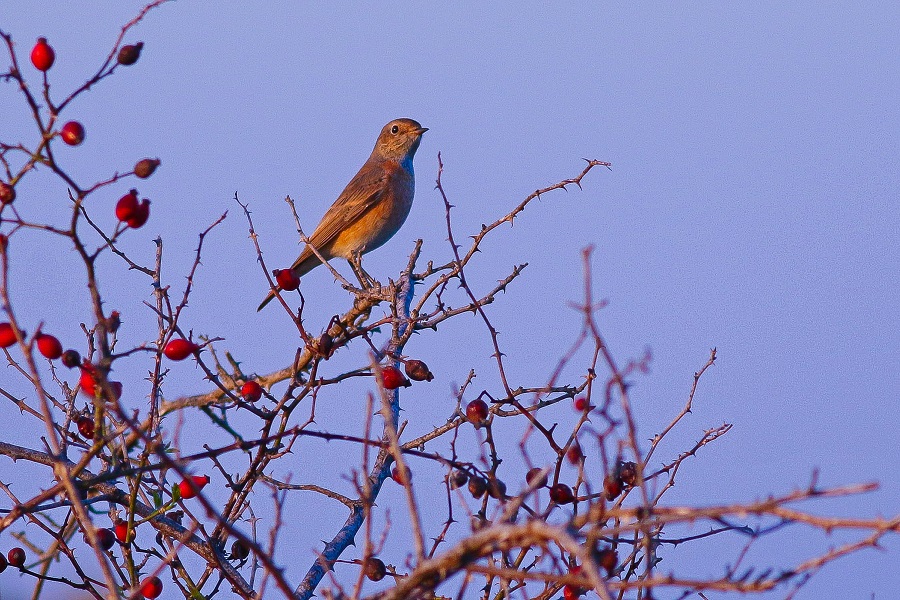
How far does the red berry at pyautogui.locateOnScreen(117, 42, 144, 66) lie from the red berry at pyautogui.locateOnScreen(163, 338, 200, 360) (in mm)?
868

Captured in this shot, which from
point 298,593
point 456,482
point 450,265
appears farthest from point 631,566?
point 450,265

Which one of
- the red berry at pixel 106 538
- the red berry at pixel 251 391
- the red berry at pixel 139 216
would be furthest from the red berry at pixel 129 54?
the red berry at pixel 106 538

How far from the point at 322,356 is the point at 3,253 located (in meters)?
1.31

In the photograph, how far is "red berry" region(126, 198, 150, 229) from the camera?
2.85 m

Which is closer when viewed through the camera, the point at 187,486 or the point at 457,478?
the point at 187,486

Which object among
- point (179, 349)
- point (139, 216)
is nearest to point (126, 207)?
point (139, 216)

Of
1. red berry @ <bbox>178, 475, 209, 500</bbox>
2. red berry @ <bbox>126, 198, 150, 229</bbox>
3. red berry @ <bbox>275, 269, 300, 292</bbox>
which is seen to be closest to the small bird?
red berry @ <bbox>275, 269, 300, 292</bbox>

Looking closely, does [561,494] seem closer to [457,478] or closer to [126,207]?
[457,478]

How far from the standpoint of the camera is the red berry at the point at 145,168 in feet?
9.10

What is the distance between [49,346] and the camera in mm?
2939

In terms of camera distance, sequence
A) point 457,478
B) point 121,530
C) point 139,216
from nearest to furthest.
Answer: point 139,216, point 457,478, point 121,530

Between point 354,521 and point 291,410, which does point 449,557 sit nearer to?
point 291,410

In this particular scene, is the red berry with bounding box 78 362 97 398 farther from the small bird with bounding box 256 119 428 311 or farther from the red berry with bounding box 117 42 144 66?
the small bird with bounding box 256 119 428 311

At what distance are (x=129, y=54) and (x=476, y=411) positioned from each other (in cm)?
151
